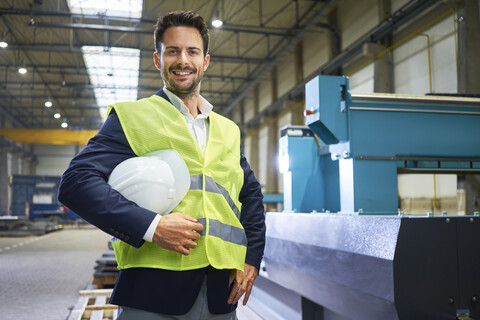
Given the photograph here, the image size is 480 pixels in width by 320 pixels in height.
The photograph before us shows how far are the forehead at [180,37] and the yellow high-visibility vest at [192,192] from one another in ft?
0.53

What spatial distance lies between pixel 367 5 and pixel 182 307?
876 centimetres

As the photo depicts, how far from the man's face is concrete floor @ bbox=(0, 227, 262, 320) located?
2231 millimetres

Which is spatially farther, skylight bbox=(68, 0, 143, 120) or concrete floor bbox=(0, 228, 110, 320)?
skylight bbox=(68, 0, 143, 120)

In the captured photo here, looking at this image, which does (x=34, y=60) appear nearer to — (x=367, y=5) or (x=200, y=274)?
(x=367, y=5)

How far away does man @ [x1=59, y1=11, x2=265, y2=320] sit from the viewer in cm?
101

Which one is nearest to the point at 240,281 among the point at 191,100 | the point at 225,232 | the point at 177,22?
the point at 225,232

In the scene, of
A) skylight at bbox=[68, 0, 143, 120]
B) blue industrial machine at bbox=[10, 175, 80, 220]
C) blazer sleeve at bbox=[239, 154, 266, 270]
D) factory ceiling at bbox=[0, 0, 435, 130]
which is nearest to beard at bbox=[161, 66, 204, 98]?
blazer sleeve at bbox=[239, 154, 266, 270]

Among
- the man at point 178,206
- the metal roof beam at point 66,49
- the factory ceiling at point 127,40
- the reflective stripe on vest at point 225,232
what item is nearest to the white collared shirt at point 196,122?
the man at point 178,206

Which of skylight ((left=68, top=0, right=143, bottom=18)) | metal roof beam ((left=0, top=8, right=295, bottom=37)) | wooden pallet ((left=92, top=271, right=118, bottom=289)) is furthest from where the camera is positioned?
skylight ((left=68, top=0, right=143, bottom=18))

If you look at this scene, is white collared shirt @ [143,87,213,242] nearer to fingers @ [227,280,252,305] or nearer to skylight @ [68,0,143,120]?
fingers @ [227,280,252,305]

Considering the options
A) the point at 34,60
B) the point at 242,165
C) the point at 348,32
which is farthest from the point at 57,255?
the point at 34,60

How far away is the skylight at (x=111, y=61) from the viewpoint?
9.84 m

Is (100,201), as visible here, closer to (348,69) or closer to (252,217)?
(252,217)

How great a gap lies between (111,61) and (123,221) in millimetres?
13440
